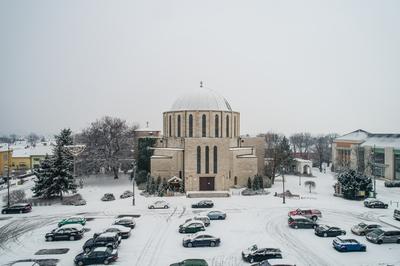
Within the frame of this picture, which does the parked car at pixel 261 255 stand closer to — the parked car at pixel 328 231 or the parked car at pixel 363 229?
the parked car at pixel 328 231

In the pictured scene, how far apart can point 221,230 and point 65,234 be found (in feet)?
39.0

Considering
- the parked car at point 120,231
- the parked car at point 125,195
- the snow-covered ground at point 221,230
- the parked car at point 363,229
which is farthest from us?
the parked car at point 125,195

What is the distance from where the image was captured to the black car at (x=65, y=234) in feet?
82.1

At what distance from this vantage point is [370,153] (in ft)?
200

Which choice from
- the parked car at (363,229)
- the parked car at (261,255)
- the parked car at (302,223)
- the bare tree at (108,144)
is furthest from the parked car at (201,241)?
the bare tree at (108,144)

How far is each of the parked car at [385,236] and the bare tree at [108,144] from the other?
37588 mm

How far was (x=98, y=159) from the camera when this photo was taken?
5219 centimetres

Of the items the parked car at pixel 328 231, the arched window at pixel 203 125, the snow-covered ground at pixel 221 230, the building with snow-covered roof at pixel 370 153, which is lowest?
the snow-covered ground at pixel 221 230

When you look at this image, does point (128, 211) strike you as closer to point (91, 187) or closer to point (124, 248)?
point (124, 248)

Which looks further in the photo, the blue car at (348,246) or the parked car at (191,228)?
the parked car at (191,228)

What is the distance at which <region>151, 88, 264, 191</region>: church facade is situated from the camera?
149ft

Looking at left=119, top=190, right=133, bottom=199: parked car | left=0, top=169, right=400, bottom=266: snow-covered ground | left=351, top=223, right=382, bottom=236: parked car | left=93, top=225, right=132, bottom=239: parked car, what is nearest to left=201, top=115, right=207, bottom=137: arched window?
left=0, top=169, right=400, bottom=266: snow-covered ground

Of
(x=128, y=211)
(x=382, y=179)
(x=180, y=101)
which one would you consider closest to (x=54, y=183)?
(x=128, y=211)

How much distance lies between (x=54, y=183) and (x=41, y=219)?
8620 mm
